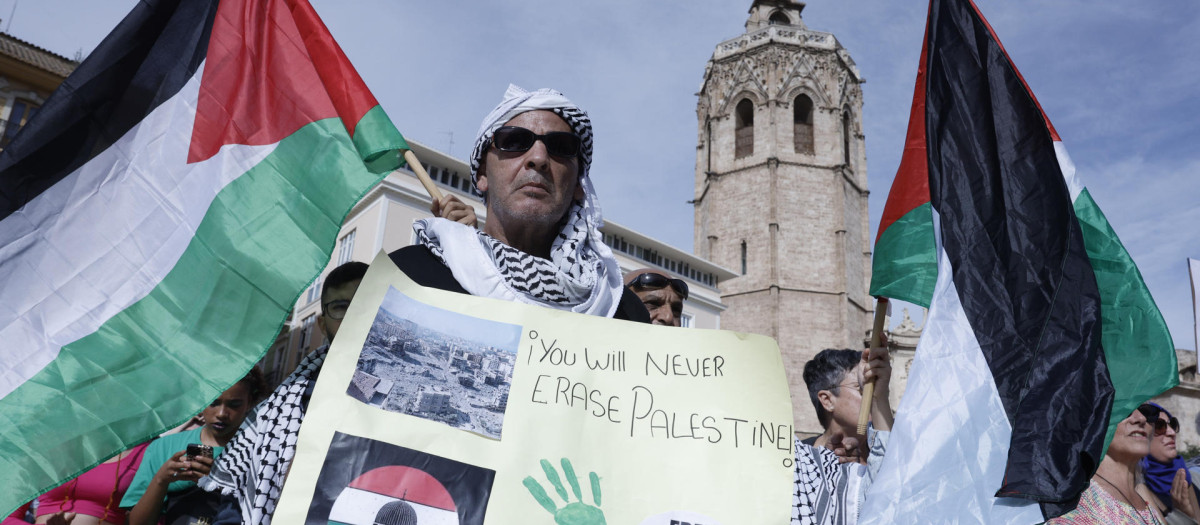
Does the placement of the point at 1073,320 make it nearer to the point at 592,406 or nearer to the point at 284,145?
the point at 592,406

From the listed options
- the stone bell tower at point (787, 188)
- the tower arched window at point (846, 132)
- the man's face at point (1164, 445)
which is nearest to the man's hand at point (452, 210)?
the man's face at point (1164, 445)

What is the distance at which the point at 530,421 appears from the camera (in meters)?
1.50

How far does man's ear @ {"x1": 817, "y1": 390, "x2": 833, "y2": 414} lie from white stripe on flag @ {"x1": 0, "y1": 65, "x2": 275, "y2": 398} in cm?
263

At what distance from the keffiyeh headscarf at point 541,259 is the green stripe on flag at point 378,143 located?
302 mm

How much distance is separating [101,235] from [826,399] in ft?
9.59

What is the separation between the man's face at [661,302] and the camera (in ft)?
14.0

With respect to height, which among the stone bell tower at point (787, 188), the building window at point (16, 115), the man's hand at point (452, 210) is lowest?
the man's hand at point (452, 210)

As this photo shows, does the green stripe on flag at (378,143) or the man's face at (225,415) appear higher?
the green stripe on flag at (378,143)

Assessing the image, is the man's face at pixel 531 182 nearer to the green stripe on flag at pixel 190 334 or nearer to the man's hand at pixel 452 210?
the man's hand at pixel 452 210

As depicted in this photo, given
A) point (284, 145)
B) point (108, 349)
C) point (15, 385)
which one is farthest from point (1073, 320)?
point (15, 385)

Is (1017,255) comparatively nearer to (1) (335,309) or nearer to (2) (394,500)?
(2) (394,500)

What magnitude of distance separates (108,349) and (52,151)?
54cm

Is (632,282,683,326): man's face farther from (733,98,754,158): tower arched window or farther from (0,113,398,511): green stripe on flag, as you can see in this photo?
(733,98,754,158): tower arched window

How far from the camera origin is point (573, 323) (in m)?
1.62
